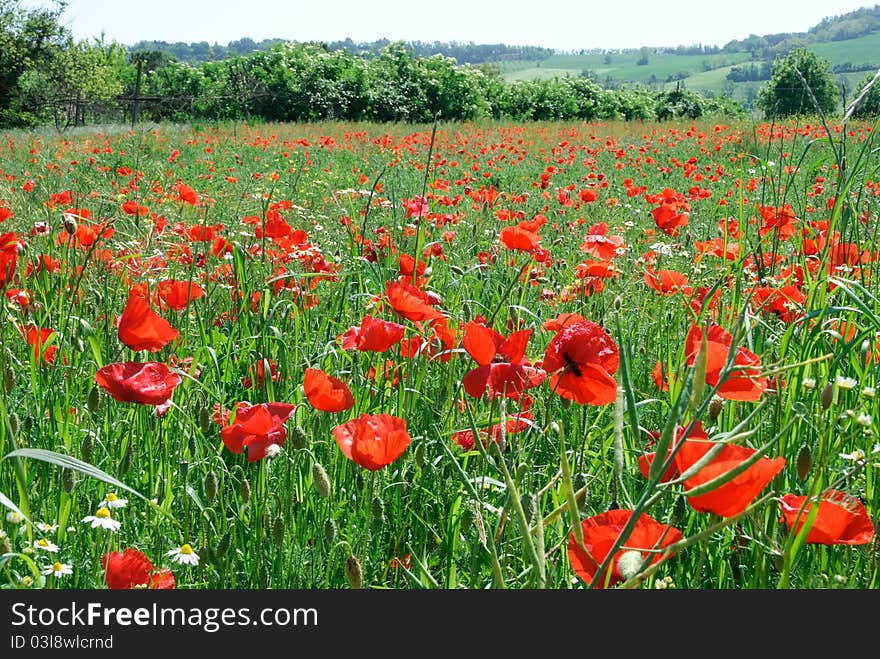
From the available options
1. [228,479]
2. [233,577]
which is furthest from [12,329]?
[233,577]

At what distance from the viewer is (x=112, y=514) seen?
1.41 meters

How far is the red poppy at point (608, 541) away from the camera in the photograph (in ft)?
2.57

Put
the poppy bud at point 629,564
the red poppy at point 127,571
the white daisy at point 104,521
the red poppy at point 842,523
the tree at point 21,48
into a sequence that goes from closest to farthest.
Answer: the poppy bud at point 629,564 < the red poppy at point 842,523 < the red poppy at point 127,571 < the white daisy at point 104,521 < the tree at point 21,48

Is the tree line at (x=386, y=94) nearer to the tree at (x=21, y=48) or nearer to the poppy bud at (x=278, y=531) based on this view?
the tree at (x=21, y=48)

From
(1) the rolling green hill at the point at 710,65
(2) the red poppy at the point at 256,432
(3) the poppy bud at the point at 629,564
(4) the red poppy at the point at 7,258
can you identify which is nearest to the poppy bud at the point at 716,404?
(3) the poppy bud at the point at 629,564

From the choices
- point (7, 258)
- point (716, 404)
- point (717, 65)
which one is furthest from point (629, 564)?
point (717, 65)

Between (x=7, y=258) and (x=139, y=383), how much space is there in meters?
0.85

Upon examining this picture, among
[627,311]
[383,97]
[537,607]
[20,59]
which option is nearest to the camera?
[537,607]

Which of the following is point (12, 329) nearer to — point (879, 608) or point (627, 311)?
point (627, 311)

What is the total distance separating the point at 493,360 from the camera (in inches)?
52.1

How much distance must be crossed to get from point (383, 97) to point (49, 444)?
26.4 meters

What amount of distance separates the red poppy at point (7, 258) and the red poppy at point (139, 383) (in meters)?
0.71

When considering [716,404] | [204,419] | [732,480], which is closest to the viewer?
[732,480]

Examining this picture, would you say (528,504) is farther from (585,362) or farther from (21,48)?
(21,48)
